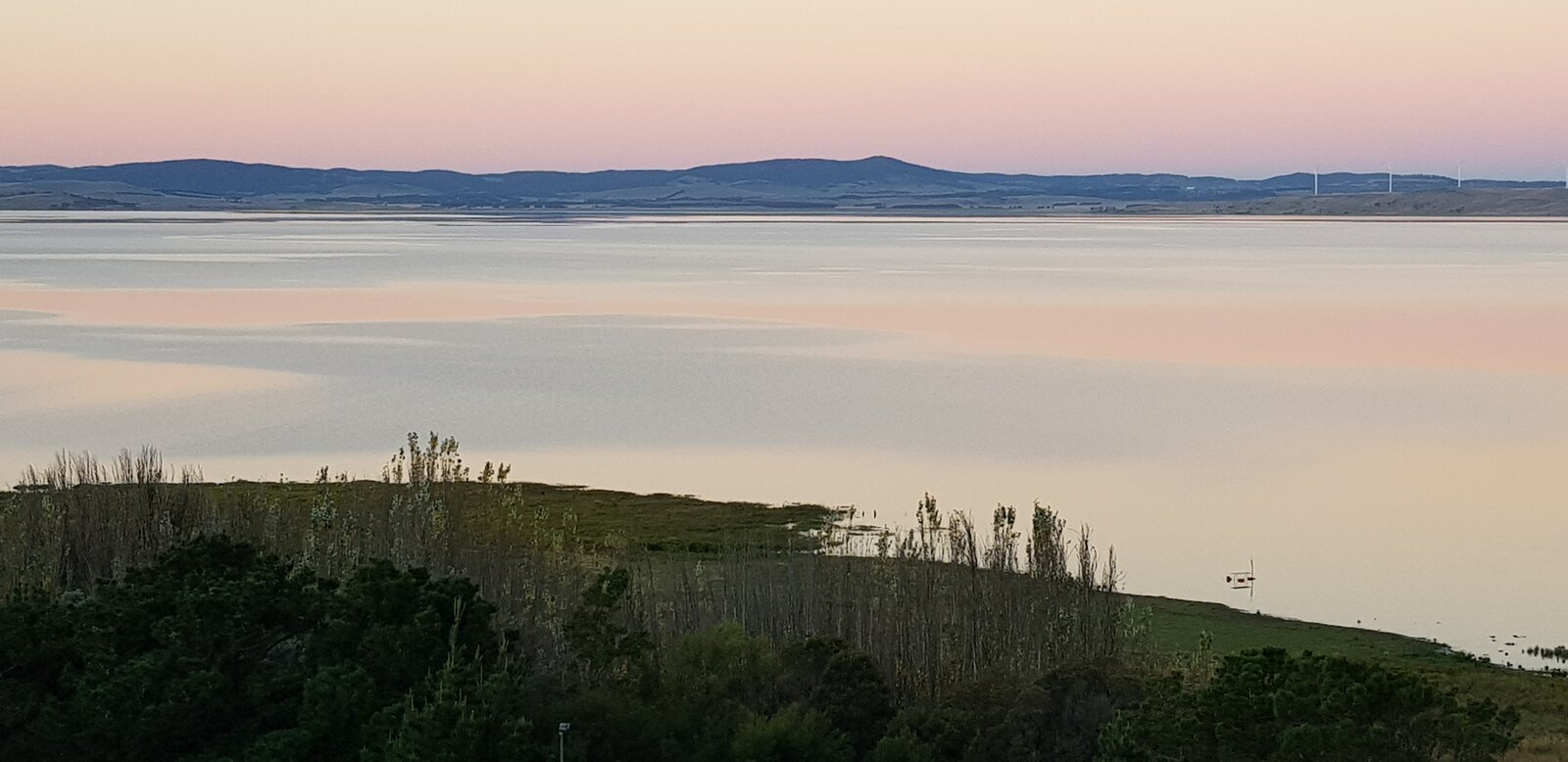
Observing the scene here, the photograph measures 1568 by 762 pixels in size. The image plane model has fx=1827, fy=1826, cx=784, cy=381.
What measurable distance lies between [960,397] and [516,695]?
3049 cm

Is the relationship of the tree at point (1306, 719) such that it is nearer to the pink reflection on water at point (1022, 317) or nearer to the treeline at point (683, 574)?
the treeline at point (683, 574)

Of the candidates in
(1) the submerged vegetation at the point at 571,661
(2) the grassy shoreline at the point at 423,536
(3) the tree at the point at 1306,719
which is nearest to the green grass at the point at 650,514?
(2) the grassy shoreline at the point at 423,536

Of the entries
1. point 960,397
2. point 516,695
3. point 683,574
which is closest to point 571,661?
point 516,695

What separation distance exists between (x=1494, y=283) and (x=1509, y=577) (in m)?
58.8

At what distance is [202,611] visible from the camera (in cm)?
1289

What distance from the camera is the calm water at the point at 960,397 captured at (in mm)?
27562

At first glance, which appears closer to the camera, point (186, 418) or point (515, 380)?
point (186, 418)

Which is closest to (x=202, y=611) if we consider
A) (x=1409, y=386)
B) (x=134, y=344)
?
(x=1409, y=386)

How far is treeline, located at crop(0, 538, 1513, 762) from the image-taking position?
11.9 m

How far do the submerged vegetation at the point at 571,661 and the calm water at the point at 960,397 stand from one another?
8.59 metres

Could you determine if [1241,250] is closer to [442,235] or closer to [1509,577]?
[442,235]

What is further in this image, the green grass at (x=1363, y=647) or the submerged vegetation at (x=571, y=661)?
the green grass at (x=1363, y=647)

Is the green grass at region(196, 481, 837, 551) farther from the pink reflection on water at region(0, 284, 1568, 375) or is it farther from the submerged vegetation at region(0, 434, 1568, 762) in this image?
the pink reflection on water at region(0, 284, 1568, 375)

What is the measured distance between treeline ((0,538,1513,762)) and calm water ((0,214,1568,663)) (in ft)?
34.1
